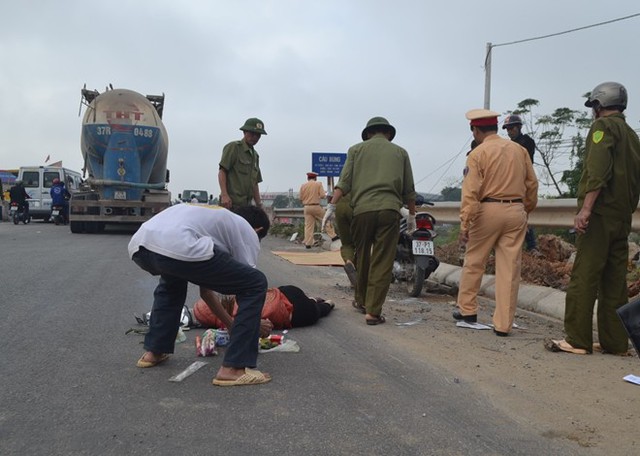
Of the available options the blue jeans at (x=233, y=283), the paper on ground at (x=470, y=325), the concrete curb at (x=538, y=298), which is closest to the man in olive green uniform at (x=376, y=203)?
the paper on ground at (x=470, y=325)

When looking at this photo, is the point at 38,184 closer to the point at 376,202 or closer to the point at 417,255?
the point at 417,255

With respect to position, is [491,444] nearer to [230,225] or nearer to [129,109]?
[230,225]

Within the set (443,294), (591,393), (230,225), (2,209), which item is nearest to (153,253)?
(230,225)

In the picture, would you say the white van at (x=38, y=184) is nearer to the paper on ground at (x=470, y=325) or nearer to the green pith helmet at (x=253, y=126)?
the green pith helmet at (x=253, y=126)

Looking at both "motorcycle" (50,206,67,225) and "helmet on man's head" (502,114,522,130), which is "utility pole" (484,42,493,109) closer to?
"helmet on man's head" (502,114,522,130)

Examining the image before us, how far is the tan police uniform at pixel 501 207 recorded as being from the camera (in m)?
5.04

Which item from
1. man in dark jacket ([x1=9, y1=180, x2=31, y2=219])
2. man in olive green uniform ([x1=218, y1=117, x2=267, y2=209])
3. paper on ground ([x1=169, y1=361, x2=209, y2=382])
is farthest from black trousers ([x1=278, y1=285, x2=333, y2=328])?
man in dark jacket ([x1=9, y1=180, x2=31, y2=219])

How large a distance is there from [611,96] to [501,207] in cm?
125

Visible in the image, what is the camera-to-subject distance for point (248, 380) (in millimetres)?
3492

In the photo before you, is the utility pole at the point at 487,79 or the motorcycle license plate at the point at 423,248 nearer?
the motorcycle license plate at the point at 423,248

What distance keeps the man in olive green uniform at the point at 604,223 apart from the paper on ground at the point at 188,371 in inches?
105

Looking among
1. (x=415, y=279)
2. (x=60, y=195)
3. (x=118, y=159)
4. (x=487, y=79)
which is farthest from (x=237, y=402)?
(x=60, y=195)

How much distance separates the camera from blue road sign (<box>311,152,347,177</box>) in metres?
17.7

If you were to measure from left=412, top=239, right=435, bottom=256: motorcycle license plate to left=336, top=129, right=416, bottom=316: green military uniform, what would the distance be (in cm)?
97
